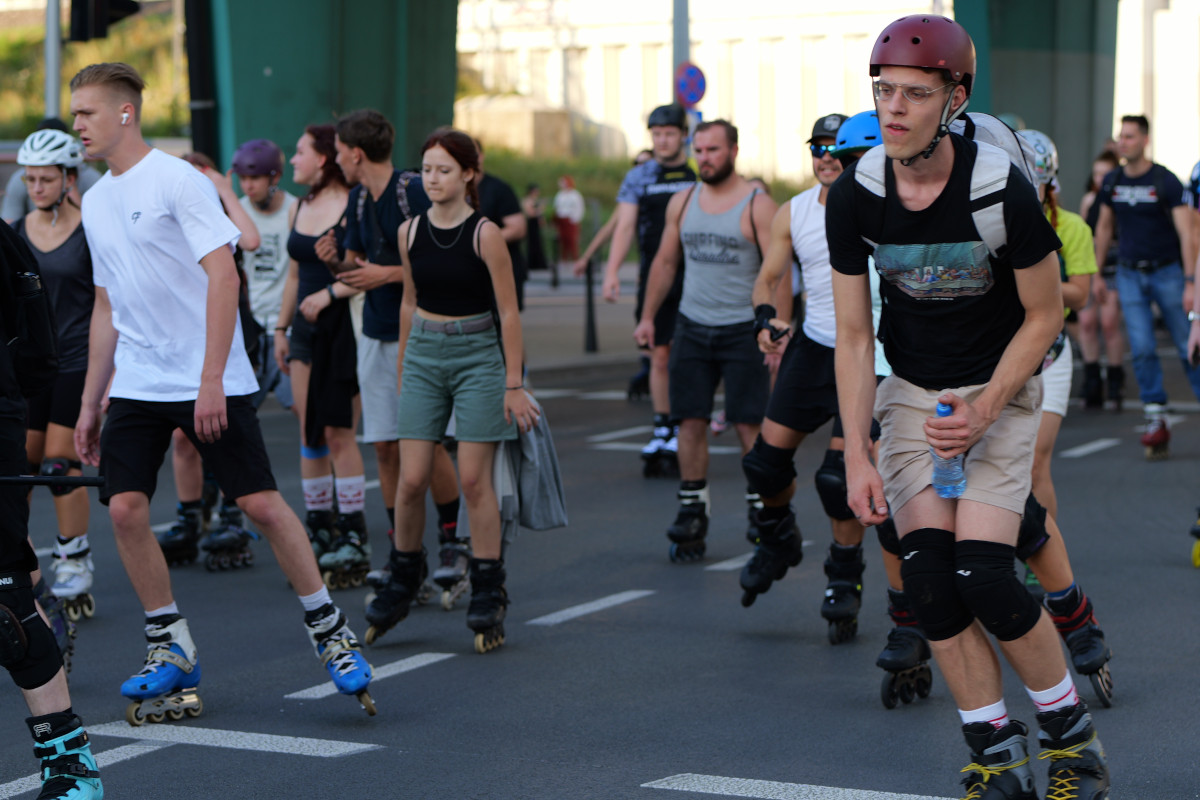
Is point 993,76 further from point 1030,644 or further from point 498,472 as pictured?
point 1030,644

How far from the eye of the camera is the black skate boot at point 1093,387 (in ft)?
45.8

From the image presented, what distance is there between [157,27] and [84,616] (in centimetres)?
2707

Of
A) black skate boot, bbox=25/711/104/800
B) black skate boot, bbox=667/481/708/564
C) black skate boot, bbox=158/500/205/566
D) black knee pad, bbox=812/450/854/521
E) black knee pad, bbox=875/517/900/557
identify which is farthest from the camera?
black skate boot, bbox=158/500/205/566

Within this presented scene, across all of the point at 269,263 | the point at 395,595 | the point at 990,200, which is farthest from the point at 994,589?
the point at 269,263

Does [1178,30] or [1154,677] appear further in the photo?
[1178,30]

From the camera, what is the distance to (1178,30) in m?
47.0

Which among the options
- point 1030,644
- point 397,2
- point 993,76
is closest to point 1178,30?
point 993,76

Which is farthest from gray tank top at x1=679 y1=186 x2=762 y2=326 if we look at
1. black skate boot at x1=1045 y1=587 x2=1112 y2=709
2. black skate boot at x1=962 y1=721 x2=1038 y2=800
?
black skate boot at x1=962 y1=721 x2=1038 y2=800

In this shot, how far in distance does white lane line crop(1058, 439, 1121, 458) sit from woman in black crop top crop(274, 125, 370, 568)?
18.2ft

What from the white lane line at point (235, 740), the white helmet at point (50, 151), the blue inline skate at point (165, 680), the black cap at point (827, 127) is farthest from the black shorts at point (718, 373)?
the white lane line at point (235, 740)

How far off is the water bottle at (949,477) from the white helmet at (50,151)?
4039mm

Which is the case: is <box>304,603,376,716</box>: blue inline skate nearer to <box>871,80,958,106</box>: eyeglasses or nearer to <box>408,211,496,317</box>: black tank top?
<box>408,211,496,317</box>: black tank top

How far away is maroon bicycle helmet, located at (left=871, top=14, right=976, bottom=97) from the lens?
380 centimetres

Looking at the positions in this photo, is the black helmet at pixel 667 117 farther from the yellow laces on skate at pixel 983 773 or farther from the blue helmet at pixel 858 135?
the yellow laces on skate at pixel 983 773
